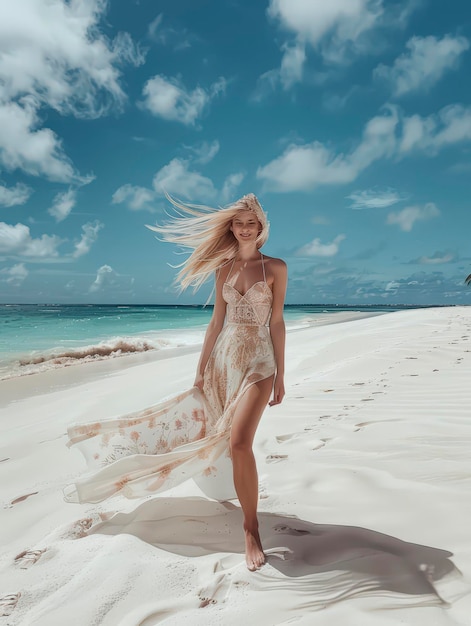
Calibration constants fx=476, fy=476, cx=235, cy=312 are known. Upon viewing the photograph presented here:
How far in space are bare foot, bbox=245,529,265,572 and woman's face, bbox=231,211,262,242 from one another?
1792mm

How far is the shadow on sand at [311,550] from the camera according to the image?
206cm

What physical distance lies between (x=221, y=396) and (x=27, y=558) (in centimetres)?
143

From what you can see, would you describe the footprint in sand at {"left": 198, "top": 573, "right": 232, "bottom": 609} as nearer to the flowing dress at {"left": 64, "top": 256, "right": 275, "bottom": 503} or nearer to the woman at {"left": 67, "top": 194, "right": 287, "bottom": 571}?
the woman at {"left": 67, "top": 194, "right": 287, "bottom": 571}

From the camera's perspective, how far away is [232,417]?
288 cm

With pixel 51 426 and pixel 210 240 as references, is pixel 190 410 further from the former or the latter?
pixel 51 426

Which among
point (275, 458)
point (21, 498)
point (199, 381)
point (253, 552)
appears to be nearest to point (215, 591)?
point (253, 552)

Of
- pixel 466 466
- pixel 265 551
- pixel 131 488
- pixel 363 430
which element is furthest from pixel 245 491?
pixel 363 430

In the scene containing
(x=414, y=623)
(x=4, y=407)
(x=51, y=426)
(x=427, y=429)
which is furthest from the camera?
(x=4, y=407)

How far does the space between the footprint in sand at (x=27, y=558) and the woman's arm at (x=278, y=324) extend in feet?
5.11

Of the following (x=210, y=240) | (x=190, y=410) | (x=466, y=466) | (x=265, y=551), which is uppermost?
(x=210, y=240)

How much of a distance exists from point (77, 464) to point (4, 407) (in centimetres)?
439

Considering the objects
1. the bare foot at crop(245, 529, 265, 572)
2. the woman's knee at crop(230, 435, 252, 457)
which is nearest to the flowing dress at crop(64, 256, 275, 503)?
the woman's knee at crop(230, 435, 252, 457)

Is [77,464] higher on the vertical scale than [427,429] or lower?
lower

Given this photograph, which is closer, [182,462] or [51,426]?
[182,462]
